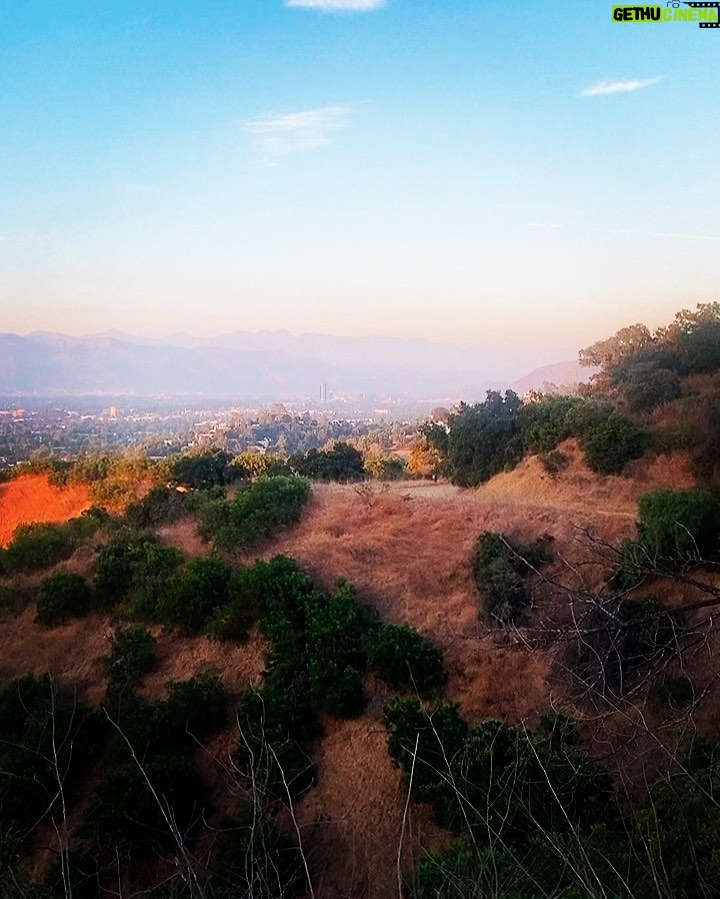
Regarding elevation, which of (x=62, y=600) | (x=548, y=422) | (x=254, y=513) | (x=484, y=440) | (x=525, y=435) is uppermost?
(x=548, y=422)

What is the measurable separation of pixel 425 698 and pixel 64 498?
15.5 meters

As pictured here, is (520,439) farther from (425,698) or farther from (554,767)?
(554,767)

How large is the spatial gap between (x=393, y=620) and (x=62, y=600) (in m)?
5.62

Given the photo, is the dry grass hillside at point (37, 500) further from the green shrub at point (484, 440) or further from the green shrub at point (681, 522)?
the green shrub at point (681, 522)

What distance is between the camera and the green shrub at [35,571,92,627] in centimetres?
1216

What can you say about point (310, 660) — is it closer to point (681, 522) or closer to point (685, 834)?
point (685, 834)

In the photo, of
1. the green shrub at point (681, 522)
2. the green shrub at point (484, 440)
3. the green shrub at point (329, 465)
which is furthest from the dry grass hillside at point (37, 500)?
the green shrub at point (681, 522)

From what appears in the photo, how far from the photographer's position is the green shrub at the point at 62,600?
479 inches

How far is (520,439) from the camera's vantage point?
1914 cm

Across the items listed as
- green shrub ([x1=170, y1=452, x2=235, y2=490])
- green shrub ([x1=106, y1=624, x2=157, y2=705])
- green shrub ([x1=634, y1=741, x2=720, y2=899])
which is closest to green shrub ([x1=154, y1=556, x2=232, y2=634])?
green shrub ([x1=106, y1=624, x2=157, y2=705])

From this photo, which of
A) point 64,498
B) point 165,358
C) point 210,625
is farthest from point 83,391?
point 210,625

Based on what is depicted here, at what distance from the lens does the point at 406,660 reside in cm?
943

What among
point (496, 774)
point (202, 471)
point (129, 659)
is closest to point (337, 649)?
point (129, 659)

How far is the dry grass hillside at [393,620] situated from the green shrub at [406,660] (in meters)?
0.27
